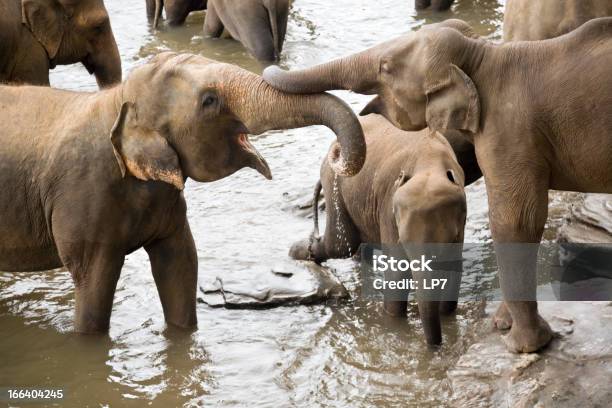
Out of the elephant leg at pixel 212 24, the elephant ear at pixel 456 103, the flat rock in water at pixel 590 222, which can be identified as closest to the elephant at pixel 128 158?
the elephant ear at pixel 456 103

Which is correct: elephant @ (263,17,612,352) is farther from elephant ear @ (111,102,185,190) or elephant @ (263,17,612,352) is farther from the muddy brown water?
the muddy brown water

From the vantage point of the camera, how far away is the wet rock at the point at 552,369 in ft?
18.5

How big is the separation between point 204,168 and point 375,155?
1.61 m

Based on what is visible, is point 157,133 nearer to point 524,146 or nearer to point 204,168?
point 204,168

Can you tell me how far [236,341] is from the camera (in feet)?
22.9

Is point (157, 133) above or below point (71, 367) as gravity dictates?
above

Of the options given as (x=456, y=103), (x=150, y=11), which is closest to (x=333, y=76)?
(x=456, y=103)

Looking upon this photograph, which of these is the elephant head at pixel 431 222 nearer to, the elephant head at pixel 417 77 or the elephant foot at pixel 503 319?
the elephant foot at pixel 503 319

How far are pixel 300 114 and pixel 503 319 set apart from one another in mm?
1450

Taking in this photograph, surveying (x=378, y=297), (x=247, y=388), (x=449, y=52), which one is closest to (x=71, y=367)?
(x=247, y=388)

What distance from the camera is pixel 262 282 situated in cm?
764

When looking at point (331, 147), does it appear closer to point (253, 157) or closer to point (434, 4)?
point (253, 157)

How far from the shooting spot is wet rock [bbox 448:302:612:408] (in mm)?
5637
